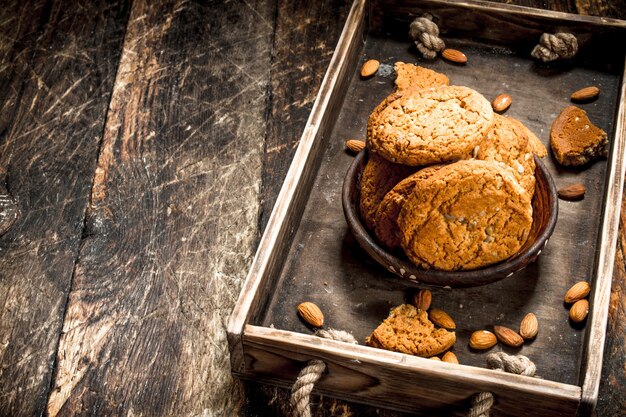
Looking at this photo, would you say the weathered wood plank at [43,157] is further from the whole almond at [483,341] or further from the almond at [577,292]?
the almond at [577,292]

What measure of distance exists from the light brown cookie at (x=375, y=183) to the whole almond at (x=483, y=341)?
0.22m

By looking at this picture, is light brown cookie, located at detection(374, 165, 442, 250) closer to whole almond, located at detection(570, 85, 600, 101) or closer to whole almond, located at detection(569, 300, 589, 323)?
whole almond, located at detection(569, 300, 589, 323)

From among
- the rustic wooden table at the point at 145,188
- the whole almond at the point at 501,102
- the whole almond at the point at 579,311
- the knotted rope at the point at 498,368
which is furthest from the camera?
the whole almond at the point at 501,102

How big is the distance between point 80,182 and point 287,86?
0.44m

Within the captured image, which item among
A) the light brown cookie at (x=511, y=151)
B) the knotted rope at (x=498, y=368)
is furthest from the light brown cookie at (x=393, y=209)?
the knotted rope at (x=498, y=368)

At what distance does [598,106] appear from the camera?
4.83 feet

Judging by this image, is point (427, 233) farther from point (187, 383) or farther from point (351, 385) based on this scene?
point (187, 383)

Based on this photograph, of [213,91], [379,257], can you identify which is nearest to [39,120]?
[213,91]

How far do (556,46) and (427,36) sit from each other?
229 mm

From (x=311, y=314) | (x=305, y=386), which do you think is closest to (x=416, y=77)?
→ (x=311, y=314)

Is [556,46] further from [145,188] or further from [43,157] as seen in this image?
[43,157]

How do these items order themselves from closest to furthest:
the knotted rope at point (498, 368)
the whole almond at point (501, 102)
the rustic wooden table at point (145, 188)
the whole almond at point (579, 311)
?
the knotted rope at point (498, 368) < the whole almond at point (579, 311) < the rustic wooden table at point (145, 188) < the whole almond at point (501, 102)

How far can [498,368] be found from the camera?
1140 millimetres

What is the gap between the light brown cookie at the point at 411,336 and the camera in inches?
46.6
